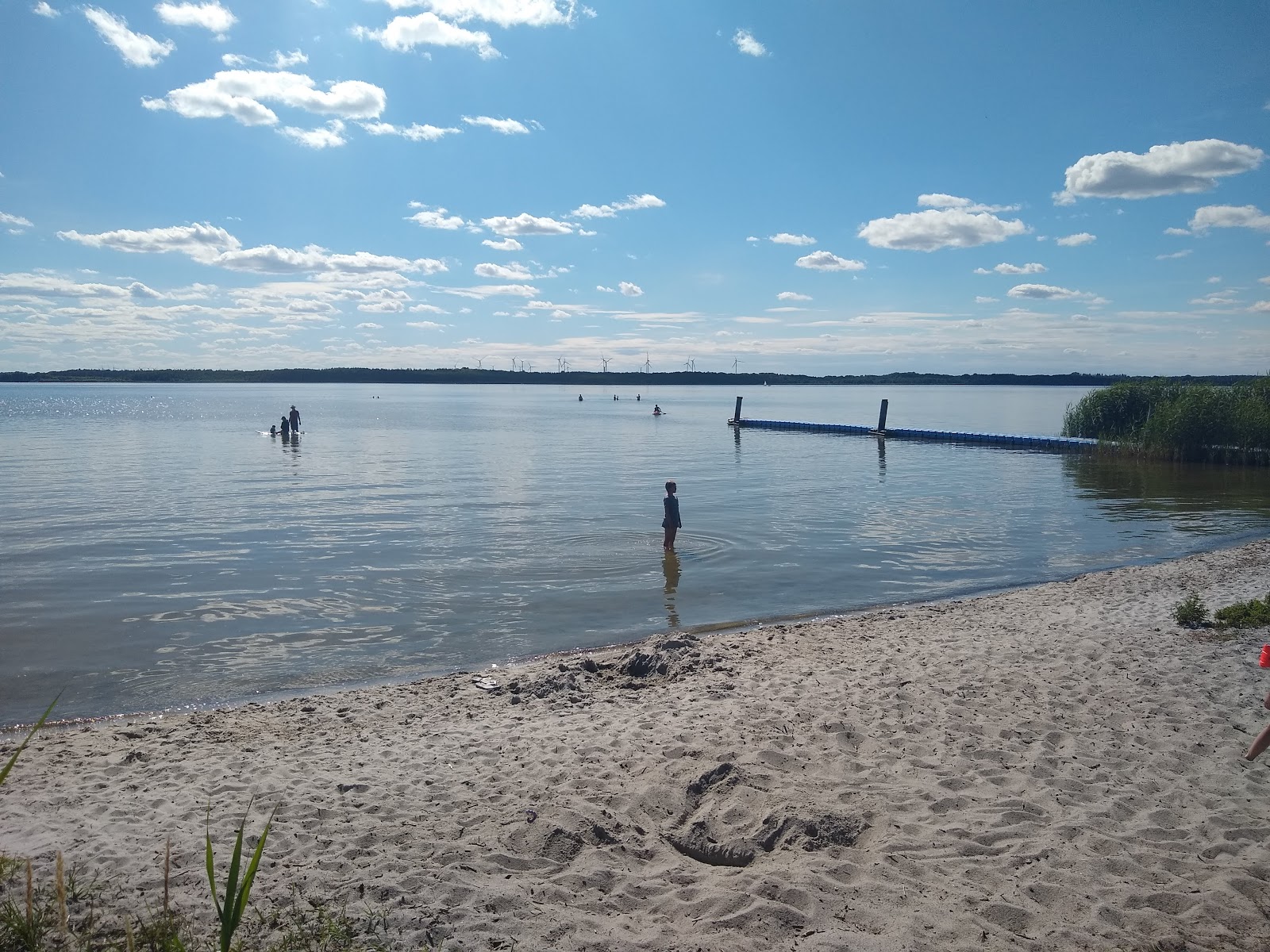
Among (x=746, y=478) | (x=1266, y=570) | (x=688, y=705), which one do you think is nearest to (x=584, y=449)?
(x=746, y=478)

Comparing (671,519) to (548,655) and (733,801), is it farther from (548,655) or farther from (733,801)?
(733,801)

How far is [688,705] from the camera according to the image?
27.7 feet

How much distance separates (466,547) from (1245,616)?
45.8ft

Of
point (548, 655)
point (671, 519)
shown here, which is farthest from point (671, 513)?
point (548, 655)

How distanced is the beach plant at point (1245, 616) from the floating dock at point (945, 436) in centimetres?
3597

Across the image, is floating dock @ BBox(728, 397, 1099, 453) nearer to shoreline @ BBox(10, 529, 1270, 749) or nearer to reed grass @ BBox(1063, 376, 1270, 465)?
reed grass @ BBox(1063, 376, 1270, 465)

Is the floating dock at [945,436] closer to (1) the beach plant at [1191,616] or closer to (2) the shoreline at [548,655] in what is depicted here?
(2) the shoreline at [548,655]

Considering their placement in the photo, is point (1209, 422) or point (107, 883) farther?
point (1209, 422)

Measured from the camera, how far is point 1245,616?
1062 cm

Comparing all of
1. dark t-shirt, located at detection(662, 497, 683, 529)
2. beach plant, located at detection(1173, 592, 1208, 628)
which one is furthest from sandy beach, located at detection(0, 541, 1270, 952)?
dark t-shirt, located at detection(662, 497, 683, 529)

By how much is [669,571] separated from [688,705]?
811 cm

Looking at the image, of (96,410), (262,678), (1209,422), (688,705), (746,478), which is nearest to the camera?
(688,705)

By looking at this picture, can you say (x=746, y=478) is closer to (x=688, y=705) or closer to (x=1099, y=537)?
(x=1099, y=537)

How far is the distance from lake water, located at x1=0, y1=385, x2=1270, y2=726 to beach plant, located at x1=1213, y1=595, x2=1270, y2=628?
460 cm
